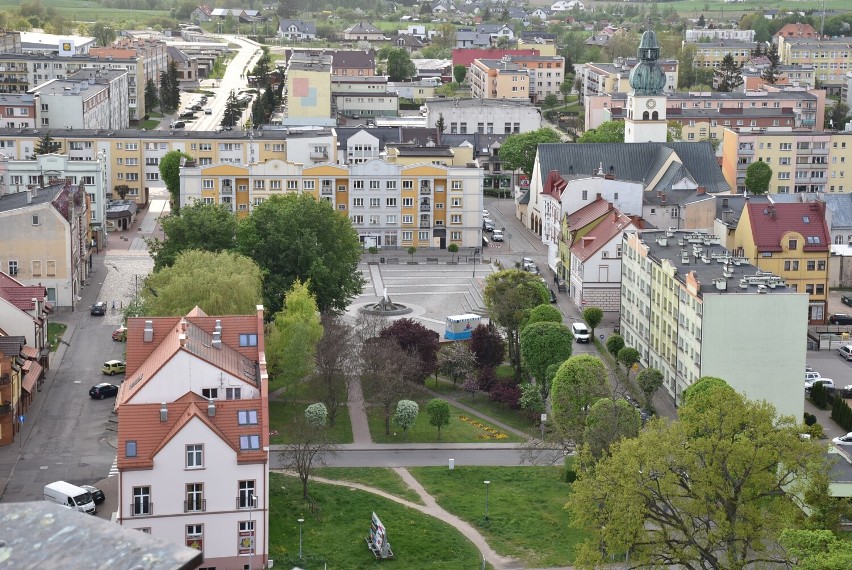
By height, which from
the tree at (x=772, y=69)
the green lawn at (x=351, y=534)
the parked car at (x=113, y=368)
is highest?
the tree at (x=772, y=69)

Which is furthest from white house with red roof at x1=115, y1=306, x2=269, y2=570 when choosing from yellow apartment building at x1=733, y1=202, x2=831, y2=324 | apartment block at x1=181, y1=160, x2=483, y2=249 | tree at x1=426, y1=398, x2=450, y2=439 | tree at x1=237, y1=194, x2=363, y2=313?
apartment block at x1=181, y1=160, x2=483, y2=249

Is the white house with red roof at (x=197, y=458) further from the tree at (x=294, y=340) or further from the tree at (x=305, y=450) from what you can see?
the tree at (x=294, y=340)

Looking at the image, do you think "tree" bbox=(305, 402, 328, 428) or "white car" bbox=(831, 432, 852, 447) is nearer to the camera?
"white car" bbox=(831, 432, 852, 447)

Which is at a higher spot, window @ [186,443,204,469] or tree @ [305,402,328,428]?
window @ [186,443,204,469]

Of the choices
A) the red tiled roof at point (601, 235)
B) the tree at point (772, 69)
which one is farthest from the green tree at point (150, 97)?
the red tiled roof at point (601, 235)

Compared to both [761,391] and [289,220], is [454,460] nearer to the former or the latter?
[761,391]

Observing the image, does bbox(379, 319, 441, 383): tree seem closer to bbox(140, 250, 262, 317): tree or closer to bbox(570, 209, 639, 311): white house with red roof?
bbox(140, 250, 262, 317): tree
